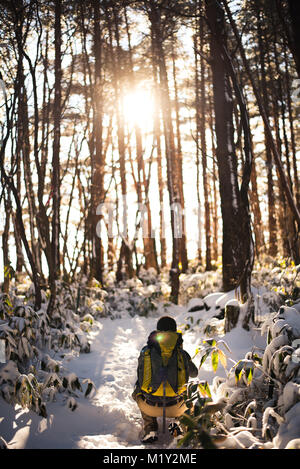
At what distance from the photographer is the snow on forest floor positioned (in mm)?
3125

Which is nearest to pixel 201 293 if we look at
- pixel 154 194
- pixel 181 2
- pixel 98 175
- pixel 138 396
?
pixel 98 175

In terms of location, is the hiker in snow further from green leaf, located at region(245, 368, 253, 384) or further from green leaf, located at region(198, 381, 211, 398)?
green leaf, located at region(245, 368, 253, 384)

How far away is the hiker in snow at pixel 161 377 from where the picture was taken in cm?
329

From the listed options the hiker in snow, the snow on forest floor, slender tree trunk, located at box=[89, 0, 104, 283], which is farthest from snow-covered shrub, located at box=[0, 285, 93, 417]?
slender tree trunk, located at box=[89, 0, 104, 283]

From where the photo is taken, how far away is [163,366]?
3314 mm

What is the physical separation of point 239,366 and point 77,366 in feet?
9.64

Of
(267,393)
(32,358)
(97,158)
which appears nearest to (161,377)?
(267,393)

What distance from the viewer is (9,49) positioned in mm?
6293

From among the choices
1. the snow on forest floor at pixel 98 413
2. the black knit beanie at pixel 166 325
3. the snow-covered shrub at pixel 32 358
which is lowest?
the snow on forest floor at pixel 98 413

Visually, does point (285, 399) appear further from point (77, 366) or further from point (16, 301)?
point (16, 301)

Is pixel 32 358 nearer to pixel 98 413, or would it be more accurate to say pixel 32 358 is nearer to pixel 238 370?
pixel 98 413

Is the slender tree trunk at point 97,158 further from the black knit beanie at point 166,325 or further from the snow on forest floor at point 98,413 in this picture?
the black knit beanie at point 166,325

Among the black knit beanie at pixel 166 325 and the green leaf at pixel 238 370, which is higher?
the black knit beanie at pixel 166 325

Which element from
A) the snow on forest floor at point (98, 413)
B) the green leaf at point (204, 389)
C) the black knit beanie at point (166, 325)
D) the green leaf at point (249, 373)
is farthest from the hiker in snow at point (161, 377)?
the green leaf at point (249, 373)
